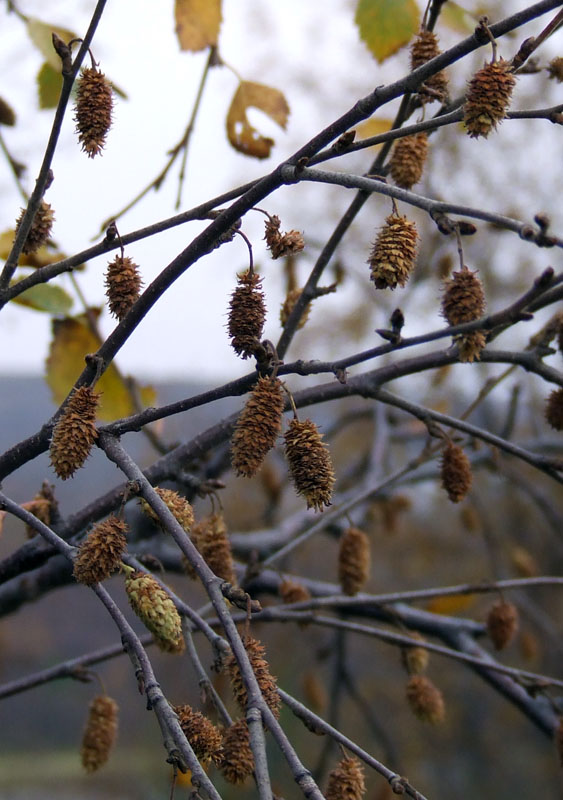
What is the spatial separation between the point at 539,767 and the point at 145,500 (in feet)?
25.0

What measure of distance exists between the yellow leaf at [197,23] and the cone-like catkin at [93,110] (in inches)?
21.4

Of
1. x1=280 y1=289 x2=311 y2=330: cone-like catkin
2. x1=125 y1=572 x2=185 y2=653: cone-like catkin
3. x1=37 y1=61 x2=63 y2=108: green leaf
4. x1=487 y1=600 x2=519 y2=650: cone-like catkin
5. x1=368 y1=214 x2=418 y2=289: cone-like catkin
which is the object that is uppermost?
x1=37 y1=61 x2=63 y2=108: green leaf

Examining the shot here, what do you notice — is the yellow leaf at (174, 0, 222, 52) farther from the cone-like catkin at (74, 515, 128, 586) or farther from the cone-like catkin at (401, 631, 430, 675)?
the cone-like catkin at (401, 631, 430, 675)

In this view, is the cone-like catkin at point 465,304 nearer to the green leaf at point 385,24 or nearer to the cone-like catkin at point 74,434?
the cone-like catkin at point 74,434

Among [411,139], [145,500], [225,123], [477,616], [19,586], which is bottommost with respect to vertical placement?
[145,500]

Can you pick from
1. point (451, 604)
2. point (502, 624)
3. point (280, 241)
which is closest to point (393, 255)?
point (280, 241)

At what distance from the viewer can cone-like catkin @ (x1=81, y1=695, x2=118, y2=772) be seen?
128 cm

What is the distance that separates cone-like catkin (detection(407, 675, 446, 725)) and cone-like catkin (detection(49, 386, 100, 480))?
822 millimetres

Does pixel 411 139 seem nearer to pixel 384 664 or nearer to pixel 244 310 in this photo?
pixel 244 310

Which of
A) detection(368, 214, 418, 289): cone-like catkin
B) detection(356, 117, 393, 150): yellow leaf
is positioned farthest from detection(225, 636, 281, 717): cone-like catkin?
detection(356, 117, 393, 150): yellow leaf

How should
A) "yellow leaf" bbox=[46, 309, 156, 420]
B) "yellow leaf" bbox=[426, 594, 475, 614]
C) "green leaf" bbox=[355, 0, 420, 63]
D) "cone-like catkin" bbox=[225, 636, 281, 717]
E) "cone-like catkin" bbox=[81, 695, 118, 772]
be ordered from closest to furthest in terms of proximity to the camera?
1. "cone-like catkin" bbox=[225, 636, 281, 717]
2. "cone-like catkin" bbox=[81, 695, 118, 772]
3. "green leaf" bbox=[355, 0, 420, 63]
4. "yellow leaf" bbox=[46, 309, 156, 420]
5. "yellow leaf" bbox=[426, 594, 475, 614]

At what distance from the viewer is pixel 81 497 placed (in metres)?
→ 9.15

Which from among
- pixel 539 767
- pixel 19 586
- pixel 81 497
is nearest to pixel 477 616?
pixel 539 767

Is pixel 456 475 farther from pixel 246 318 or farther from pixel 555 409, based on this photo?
pixel 246 318
